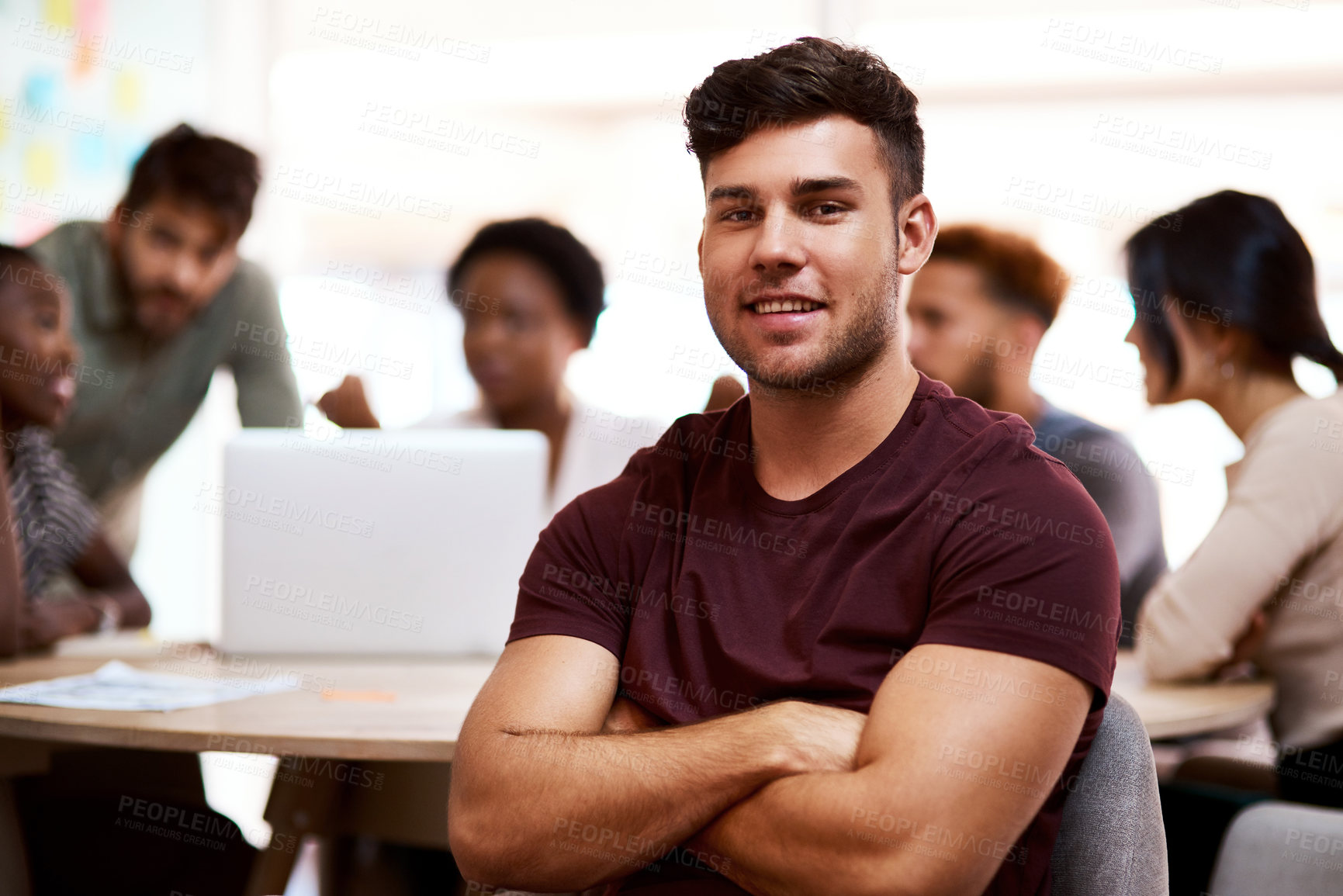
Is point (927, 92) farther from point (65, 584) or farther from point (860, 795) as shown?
point (860, 795)

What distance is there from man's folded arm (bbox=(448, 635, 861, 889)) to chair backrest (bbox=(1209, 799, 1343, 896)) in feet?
2.32

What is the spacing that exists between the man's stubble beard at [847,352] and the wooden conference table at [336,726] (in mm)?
601

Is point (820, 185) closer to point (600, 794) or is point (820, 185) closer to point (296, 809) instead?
point (600, 794)

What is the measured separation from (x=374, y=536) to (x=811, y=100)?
1.08 metres

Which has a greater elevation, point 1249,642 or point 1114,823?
point 1114,823

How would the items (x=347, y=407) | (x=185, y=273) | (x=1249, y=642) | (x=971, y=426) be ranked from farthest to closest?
(x=185, y=273) < (x=347, y=407) < (x=1249, y=642) < (x=971, y=426)

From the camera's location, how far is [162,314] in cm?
309

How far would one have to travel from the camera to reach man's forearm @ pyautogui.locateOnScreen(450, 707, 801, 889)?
3.63 ft

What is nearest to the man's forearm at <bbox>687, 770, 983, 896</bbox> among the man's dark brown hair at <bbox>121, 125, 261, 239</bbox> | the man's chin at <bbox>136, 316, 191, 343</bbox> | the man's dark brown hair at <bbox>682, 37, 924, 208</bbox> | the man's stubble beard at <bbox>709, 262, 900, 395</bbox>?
the man's stubble beard at <bbox>709, 262, 900, 395</bbox>

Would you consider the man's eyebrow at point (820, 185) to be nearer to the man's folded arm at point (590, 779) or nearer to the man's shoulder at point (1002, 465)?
the man's shoulder at point (1002, 465)

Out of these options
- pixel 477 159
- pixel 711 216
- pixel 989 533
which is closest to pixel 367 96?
pixel 477 159

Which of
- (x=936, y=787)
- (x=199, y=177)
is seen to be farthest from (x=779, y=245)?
(x=199, y=177)

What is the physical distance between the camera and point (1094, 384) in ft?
13.7

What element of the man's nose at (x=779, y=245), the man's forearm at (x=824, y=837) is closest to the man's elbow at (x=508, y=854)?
the man's forearm at (x=824, y=837)
